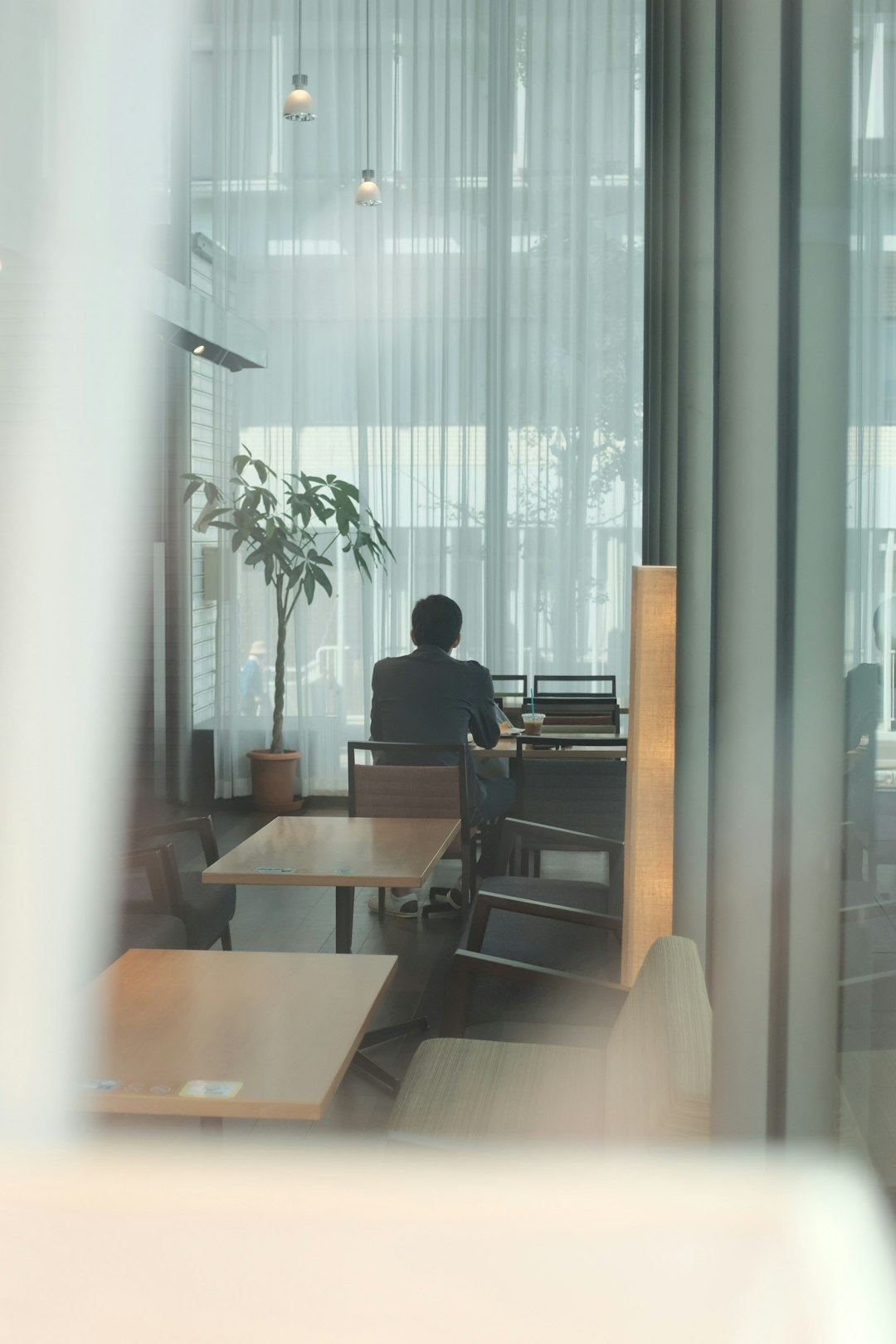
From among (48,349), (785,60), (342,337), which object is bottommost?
(785,60)

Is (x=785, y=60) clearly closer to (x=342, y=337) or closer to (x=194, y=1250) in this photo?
(x=194, y=1250)

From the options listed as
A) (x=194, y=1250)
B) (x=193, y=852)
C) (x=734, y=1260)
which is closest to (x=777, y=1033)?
(x=734, y=1260)

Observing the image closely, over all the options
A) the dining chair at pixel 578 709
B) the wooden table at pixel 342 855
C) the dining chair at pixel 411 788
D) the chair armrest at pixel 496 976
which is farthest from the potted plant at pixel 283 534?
the chair armrest at pixel 496 976

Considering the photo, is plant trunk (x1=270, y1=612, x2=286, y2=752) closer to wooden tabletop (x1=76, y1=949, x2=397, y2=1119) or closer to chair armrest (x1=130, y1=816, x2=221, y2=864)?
chair armrest (x1=130, y1=816, x2=221, y2=864)

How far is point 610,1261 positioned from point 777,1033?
360mm

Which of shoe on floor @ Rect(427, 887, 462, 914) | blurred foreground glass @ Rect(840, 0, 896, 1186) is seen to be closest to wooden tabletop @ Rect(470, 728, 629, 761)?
shoe on floor @ Rect(427, 887, 462, 914)

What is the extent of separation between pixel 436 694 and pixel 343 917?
1.05 m

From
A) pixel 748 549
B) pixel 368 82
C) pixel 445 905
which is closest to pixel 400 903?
pixel 445 905

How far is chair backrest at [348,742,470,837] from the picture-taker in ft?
11.4

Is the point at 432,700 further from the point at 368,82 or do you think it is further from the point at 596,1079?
the point at 368,82

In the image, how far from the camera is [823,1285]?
784 mm

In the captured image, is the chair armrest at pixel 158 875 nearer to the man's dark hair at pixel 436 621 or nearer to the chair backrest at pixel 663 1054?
the man's dark hair at pixel 436 621

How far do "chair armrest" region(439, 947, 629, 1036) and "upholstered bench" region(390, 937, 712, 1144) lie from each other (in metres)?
0.07

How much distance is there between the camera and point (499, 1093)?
1895 mm
